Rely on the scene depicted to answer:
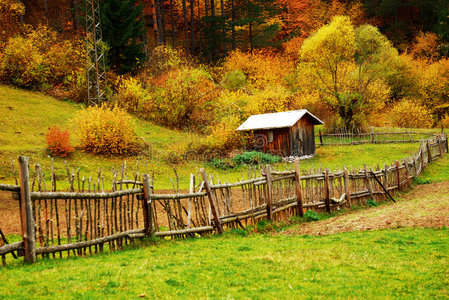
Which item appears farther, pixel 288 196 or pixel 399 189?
pixel 399 189

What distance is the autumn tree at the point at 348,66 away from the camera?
133 feet

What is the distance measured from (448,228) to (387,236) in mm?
1751

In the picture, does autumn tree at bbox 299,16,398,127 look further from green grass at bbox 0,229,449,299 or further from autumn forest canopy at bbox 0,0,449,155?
green grass at bbox 0,229,449,299

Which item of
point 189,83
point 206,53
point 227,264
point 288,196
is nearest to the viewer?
point 227,264

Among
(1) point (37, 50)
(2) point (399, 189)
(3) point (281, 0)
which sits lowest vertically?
(2) point (399, 189)

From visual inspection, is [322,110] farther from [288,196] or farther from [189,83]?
[288,196]

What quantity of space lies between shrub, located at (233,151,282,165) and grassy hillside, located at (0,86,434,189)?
1.35m

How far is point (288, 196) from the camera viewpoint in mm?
12898

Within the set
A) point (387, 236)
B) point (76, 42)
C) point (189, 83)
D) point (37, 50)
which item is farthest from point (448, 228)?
point (76, 42)

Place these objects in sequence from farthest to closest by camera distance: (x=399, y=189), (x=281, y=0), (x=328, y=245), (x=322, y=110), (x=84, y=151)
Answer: (x=281, y=0) < (x=322, y=110) < (x=84, y=151) < (x=399, y=189) < (x=328, y=245)

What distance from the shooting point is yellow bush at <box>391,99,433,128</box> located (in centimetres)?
4512

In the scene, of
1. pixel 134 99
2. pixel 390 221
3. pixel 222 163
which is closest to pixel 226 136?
pixel 222 163

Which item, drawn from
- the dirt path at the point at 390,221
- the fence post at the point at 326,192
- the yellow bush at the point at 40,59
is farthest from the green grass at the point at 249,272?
the yellow bush at the point at 40,59

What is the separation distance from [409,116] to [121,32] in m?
35.1
